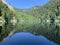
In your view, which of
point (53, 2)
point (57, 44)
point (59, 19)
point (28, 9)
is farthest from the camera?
point (28, 9)

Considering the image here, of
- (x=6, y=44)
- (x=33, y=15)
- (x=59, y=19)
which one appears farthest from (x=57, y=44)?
(x=33, y=15)

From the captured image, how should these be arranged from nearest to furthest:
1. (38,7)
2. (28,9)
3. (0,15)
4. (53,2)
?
(0,15), (53,2), (38,7), (28,9)

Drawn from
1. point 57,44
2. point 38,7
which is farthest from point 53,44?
point 38,7

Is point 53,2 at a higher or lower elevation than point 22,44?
higher

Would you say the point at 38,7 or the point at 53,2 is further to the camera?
the point at 38,7

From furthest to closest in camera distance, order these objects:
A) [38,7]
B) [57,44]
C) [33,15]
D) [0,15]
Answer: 1. [38,7]
2. [33,15]
3. [0,15]
4. [57,44]

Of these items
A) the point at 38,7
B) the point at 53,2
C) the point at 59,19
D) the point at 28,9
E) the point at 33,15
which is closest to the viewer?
the point at 59,19

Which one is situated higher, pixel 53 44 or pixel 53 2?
pixel 53 2

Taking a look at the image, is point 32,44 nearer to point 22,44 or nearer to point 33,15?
point 22,44

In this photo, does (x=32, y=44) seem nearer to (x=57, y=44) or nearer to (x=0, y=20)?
(x=57, y=44)
